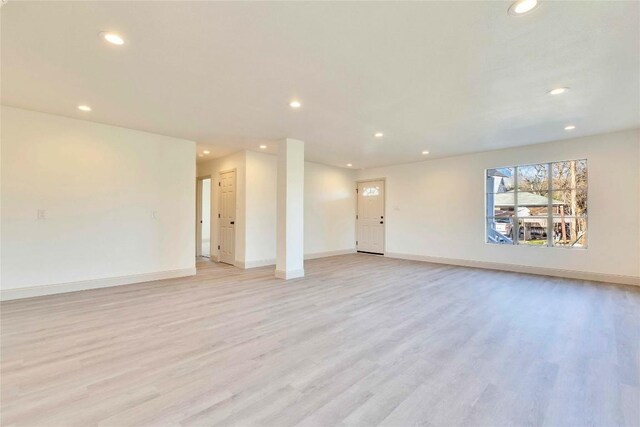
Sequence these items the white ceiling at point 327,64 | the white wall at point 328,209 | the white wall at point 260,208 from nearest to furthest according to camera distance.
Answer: the white ceiling at point 327,64
the white wall at point 260,208
the white wall at point 328,209

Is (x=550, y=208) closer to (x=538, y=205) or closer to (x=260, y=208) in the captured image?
(x=538, y=205)

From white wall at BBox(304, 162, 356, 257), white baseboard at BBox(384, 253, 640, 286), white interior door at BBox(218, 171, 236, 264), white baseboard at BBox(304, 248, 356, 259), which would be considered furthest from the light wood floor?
white wall at BBox(304, 162, 356, 257)

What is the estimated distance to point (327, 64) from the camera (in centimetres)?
270

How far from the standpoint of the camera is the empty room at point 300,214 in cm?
195

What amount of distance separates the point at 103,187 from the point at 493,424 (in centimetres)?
570

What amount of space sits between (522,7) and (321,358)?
9.89 feet

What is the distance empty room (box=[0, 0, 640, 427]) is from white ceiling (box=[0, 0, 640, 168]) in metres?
0.02

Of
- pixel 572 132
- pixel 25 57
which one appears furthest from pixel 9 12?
pixel 572 132

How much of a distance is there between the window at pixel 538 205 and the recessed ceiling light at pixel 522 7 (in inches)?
192

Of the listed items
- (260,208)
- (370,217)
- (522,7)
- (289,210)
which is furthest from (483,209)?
(522,7)

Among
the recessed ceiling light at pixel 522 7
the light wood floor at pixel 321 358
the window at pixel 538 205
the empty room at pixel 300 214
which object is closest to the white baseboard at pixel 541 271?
the empty room at pixel 300 214

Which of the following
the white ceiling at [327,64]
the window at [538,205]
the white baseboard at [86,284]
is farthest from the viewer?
the window at [538,205]

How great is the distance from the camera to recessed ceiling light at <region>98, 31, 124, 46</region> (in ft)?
7.43

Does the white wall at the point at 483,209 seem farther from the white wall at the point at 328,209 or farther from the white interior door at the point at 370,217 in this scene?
the white wall at the point at 328,209
